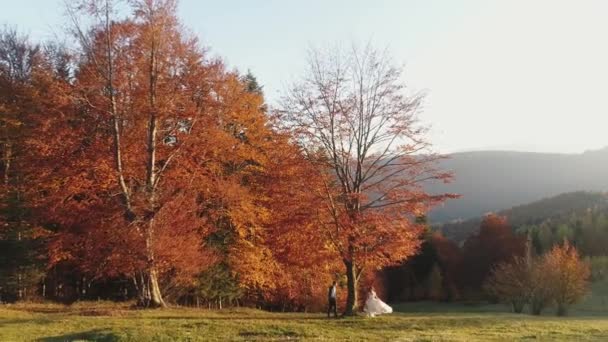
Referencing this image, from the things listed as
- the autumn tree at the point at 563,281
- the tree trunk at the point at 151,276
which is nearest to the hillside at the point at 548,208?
the autumn tree at the point at 563,281

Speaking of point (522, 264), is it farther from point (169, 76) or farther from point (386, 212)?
point (169, 76)

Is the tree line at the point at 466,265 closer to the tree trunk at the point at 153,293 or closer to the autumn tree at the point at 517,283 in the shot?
the autumn tree at the point at 517,283

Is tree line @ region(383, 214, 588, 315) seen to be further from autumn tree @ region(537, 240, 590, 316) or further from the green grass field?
the green grass field

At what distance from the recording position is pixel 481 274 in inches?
2963

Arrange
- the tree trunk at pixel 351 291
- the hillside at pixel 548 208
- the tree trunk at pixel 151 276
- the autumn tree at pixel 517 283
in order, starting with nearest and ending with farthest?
1. the tree trunk at pixel 351 291
2. the tree trunk at pixel 151 276
3. the autumn tree at pixel 517 283
4. the hillside at pixel 548 208

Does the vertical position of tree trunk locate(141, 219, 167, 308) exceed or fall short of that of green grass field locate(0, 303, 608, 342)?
it exceeds it

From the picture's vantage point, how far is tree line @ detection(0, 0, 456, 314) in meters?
24.1

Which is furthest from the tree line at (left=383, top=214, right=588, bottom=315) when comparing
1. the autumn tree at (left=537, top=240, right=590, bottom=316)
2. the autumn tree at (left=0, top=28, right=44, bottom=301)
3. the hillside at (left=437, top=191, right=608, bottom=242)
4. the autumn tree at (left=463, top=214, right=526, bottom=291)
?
the hillside at (left=437, top=191, right=608, bottom=242)

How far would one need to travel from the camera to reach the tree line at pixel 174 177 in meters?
24.1

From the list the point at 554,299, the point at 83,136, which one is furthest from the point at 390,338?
the point at 554,299

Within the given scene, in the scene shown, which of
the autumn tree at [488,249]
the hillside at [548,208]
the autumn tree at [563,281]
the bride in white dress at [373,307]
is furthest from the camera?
the hillside at [548,208]

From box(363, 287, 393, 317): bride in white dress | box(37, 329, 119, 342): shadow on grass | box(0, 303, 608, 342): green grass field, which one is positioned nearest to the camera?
box(37, 329, 119, 342): shadow on grass

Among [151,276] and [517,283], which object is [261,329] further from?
[517,283]

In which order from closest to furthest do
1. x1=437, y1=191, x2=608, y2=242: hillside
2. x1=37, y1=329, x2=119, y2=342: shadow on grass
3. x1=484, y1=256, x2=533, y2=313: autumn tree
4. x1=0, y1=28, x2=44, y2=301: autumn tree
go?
x1=37, y1=329, x2=119, y2=342: shadow on grass, x1=0, y1=28, x2=44, y2=301: autumn tree, x1=484, y1=256, x2=533, y2=313: autumn tree, x1=437, y1=191, x2=608, y2=242: hillside
